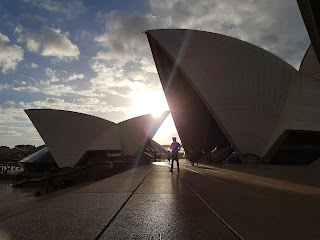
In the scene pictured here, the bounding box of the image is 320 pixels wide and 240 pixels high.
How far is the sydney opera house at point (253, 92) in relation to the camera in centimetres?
1983

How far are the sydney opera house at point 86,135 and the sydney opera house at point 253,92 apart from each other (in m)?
15.8

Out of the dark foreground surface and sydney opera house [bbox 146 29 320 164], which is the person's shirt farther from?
sydney opera house [bbox 146 29 320 164]

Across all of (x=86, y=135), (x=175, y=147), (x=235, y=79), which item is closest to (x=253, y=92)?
(x=235, y=79)

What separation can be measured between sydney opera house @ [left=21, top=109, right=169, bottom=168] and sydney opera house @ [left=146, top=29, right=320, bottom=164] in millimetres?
15822

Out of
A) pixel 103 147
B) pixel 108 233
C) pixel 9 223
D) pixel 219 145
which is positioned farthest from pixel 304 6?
pixel 103 147

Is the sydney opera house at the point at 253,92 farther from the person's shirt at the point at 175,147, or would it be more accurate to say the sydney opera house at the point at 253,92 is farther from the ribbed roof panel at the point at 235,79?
the person's shirt at the point at 175,147

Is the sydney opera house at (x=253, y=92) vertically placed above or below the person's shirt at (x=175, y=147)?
above

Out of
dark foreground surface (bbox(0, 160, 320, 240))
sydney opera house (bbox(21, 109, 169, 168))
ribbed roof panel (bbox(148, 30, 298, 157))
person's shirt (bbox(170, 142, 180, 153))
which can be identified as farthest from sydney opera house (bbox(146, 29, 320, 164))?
dark foreground surface (bbox(0, 160, 320, 240))

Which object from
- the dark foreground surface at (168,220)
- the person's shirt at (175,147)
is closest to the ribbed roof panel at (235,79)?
the person's shirt at (175,147)

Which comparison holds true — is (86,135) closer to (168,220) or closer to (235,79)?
(235,79)

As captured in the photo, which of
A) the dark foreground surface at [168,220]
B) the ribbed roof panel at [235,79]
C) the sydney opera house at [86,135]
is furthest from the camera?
the sydney opera house at [86,135]

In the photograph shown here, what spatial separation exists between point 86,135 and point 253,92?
25437mm

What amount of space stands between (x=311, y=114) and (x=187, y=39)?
14.8 meters

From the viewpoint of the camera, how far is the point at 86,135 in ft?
121
